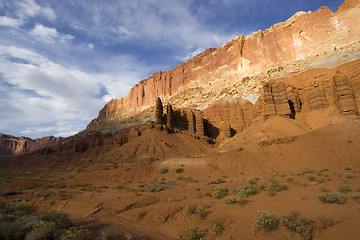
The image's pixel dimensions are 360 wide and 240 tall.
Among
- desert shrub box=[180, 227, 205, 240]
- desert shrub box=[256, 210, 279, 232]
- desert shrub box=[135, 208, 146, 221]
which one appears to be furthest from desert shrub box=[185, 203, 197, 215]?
desert shrub box=[256, 210, 279, 232]

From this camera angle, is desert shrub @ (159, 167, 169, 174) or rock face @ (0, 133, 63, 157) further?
rock face @ (0, 133, 63, 157)

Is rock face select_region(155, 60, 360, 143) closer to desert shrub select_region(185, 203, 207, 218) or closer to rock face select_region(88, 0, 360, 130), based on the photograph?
rock face select_region(88, 0, 360, 130)

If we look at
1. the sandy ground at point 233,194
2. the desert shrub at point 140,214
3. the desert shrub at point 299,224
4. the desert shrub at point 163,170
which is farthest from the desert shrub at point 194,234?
the desert shrub at point 163,170

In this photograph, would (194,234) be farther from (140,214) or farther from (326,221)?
(326,221)

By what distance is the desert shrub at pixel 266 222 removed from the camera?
5.46 m

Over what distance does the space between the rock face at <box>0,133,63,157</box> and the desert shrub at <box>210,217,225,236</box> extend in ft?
475

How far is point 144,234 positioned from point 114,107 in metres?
121

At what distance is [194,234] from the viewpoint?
594 cm

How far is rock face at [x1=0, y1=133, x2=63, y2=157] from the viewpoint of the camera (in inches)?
4803

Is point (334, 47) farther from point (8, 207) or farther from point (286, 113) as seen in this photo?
point (8, 207)

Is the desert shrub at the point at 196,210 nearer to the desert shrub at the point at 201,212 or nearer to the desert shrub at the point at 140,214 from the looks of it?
the desert shrub at the point at 201,212

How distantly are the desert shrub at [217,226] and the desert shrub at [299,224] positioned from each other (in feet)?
6.37

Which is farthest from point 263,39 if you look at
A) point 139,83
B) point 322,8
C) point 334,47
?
point 139,83

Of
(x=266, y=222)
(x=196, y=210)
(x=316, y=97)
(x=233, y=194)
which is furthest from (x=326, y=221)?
(x=316, y=97)
